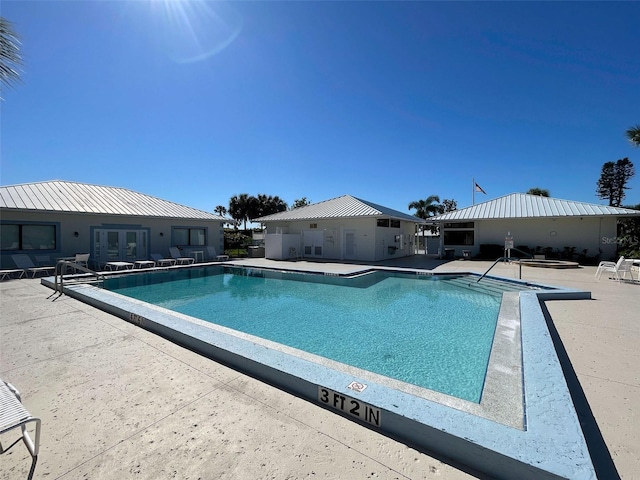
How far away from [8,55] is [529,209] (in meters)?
24.4

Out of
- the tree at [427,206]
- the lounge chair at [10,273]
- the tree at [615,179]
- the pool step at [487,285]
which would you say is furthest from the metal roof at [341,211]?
the tree at [615,179]

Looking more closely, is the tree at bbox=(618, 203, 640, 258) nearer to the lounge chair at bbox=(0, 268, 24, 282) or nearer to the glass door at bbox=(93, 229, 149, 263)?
the glass door at bbox=(93, 229, 149, 263)

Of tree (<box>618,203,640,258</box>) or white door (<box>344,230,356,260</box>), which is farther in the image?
white door (<box>344,230,356,260</box>)

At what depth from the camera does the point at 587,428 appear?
2508 millimetres

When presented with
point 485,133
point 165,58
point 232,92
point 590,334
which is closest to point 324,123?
point 232,92

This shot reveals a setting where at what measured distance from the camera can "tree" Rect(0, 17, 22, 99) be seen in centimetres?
539

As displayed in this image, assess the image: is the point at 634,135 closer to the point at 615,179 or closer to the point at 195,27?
the point at 195,27

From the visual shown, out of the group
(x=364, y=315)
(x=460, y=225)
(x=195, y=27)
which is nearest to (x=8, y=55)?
(x=195, y=27)

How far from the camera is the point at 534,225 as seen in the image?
18.9 meters

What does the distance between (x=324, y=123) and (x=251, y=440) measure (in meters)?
16.6

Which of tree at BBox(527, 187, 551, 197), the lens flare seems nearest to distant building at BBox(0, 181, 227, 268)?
the lens flare

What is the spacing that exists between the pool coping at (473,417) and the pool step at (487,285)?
654cm

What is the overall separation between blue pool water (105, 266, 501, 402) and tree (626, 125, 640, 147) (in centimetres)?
1242

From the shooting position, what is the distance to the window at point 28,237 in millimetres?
12664
